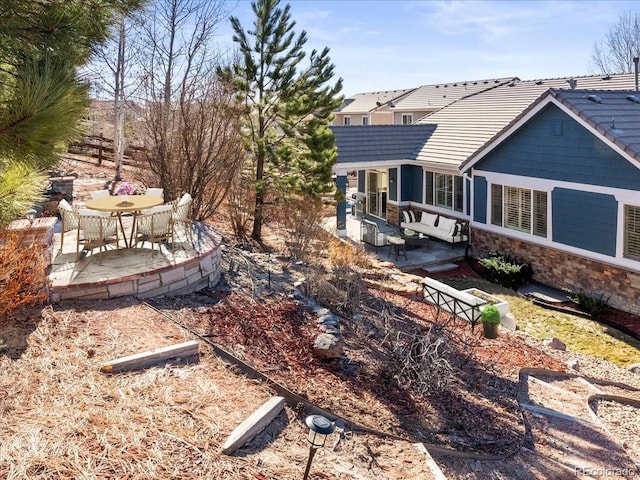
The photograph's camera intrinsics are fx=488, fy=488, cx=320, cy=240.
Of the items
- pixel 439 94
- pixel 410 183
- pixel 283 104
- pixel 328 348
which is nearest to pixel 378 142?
pixel 410 183

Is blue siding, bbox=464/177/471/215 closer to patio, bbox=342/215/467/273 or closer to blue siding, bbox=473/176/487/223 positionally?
blue siding, bbox=473/176/487/223

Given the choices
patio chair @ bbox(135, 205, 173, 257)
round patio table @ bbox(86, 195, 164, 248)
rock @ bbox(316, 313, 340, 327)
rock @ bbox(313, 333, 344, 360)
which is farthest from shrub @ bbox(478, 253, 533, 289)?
round patio table @ bbox(86, 195, 164, 248)

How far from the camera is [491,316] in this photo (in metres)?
8.68

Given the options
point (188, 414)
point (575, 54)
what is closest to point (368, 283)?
point (188, 414)

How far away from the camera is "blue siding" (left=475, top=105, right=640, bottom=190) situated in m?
10.5

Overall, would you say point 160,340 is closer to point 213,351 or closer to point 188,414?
point 213,351

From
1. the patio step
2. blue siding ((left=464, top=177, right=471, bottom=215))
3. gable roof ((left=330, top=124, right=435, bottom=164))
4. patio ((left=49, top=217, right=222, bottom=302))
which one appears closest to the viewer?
patio ((left=49, top=217, right=222, bottom=302))

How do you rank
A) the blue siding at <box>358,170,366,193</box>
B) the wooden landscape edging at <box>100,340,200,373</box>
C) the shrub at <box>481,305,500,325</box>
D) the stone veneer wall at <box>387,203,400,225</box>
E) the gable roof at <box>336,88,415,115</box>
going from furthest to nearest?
the gable roof at <box>336,88,415,115</box>, the blue siding at <box>358,170,366,193</box>, the stone veneer wall at <box>387,203,400,225</box>, the shrub at <box>481,305,500,325</box>, the wooden landscape edging at <box>100,340,200,373</box>

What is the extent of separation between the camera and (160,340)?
201 inches

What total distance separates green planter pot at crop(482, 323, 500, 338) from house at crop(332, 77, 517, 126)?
20.1 metres

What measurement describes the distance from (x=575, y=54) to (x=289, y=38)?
33746 mm

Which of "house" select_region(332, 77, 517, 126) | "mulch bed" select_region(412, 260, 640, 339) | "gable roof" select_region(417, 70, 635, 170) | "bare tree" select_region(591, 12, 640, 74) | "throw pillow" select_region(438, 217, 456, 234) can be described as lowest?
"mulch bed" select_region(412, 260, 640, 339)

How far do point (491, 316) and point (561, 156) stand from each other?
17.5 feet

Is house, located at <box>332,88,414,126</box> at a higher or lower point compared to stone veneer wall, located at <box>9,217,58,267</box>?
higher
